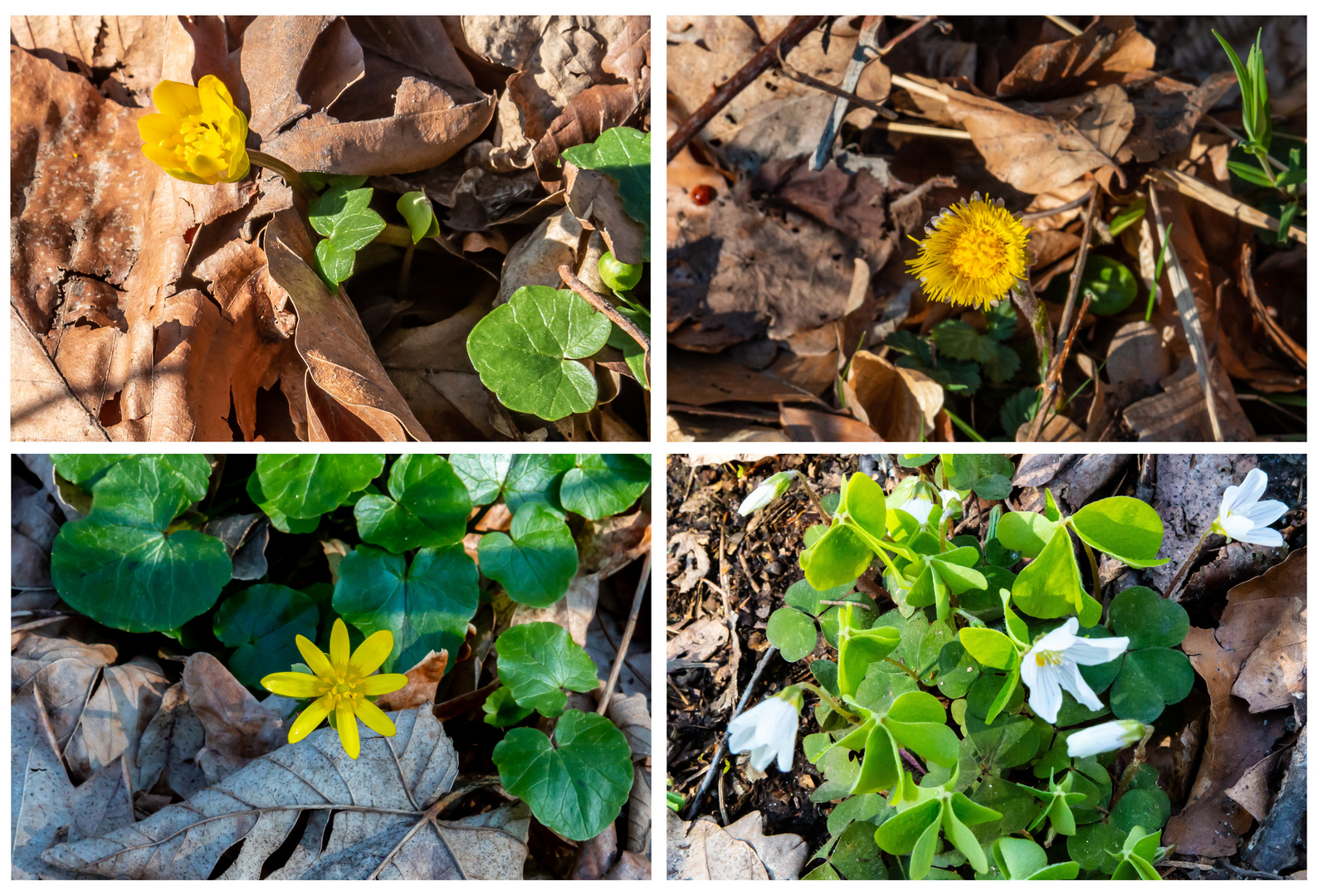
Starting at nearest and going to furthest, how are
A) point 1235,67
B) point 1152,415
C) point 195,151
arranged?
point 195,151
point 1235,67
point 1152,415

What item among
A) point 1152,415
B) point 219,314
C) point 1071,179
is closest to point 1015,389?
point 1152,415

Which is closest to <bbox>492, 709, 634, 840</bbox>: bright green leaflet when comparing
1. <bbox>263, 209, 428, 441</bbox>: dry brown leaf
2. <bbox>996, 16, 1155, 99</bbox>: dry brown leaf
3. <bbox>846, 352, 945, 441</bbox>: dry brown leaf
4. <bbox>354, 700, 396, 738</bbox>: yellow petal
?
<bbox>354, 700, 396, 738</bbox>: yellow petal

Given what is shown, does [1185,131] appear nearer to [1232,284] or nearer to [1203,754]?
[1232,284]

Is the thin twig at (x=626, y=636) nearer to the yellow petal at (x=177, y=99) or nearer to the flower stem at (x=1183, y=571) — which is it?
the flower stem at (x=1183, y=571)

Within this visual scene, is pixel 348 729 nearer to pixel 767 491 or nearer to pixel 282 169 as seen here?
pixel 767 491

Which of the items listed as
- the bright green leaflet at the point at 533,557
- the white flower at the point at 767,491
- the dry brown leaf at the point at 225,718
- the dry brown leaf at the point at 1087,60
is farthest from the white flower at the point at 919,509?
the dry brown leaf at the point at 225,718

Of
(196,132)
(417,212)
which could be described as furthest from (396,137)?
(196,132)
